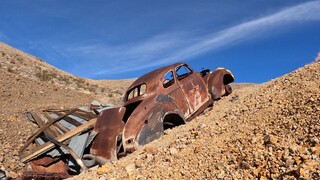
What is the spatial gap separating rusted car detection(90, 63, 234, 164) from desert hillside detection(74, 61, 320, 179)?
55 cm

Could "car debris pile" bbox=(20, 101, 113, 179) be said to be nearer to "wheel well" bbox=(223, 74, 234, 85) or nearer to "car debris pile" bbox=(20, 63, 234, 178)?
"car debris pile" bbox=(20, 63, 234, 178)

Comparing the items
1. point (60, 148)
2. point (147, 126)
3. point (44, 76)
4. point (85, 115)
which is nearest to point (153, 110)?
point (147, 126)

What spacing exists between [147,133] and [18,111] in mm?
7352

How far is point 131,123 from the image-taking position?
7094 millimetres

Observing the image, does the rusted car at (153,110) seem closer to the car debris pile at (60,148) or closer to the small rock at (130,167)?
the car debris pile at (60,148)

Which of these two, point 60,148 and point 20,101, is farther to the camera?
point 20,101

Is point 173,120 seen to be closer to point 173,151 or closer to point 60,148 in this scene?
point 173,151

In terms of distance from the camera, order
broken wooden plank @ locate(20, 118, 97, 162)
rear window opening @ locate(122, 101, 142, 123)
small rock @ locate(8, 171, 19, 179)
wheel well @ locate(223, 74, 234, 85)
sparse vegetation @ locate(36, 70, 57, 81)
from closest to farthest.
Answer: rear window opening @ locate(122, 101, 142, 123) < small rock @ locate(8, 171, 19, 179) < broken wooden plank @ locate(20, 118, 97, 162) < wheel well @ locate(223, 74, 234, 85) < sparse vegetation @ locate(36, 70, 57, 81)

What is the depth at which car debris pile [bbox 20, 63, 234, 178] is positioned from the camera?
7234 mm

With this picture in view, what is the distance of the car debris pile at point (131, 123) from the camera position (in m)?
7.23

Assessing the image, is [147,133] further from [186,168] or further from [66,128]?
[66,128]

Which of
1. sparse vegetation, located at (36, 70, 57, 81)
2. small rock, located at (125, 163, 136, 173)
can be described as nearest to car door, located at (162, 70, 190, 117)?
small rock, located at (125, 163, 136, 173)

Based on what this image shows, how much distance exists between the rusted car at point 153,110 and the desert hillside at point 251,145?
0.55 meters

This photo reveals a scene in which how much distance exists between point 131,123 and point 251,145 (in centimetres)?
301
